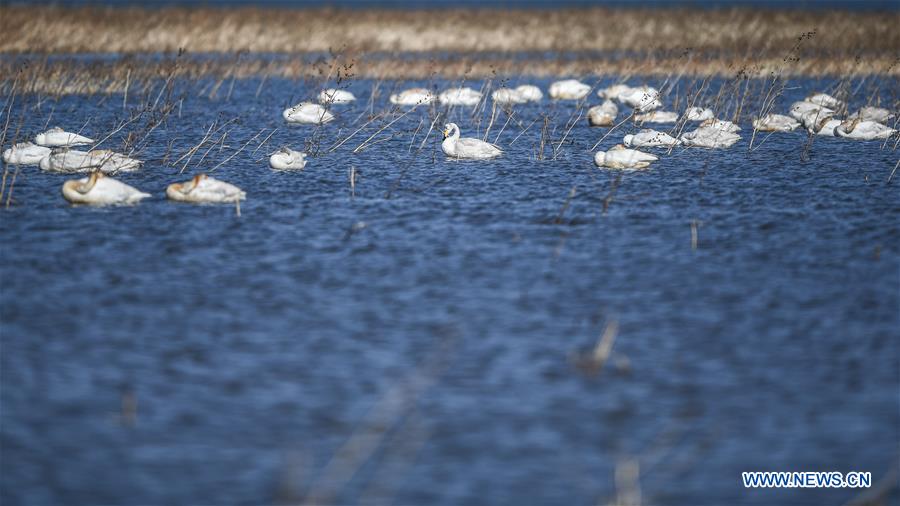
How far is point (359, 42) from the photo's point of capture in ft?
132

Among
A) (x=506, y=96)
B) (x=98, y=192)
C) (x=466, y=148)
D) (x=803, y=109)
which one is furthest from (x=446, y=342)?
(x=506, y=96)

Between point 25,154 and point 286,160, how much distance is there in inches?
164

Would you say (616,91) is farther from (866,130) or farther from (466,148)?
(466,148)

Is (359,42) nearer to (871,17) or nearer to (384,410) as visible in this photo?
(871,17)

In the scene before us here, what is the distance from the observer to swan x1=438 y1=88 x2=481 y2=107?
2660cm

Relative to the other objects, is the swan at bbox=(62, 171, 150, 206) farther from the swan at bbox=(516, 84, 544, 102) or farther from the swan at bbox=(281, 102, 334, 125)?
the swan at bbox=(516, 84, 544, 102)

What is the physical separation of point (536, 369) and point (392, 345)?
127 centimetres

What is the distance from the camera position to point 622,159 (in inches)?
712

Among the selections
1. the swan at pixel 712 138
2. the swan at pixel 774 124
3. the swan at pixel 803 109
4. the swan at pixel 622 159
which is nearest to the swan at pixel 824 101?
the swan at pixel 803 109

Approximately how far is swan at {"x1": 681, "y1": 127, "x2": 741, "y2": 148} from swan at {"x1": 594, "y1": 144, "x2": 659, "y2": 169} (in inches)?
100

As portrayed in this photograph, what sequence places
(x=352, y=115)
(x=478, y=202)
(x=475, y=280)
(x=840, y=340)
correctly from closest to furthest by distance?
(x=840, y=340) < (x=475, y=280) < (x=478, y=202) < (x=352, y=115)

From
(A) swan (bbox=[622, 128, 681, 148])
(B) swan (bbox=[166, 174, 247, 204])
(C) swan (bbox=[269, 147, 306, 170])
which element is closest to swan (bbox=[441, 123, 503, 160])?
(C) swan (bbox=[269, 147, 306, 170])

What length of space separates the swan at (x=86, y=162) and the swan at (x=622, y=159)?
24.3 feet

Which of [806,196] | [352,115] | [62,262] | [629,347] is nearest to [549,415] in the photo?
[629,347]
